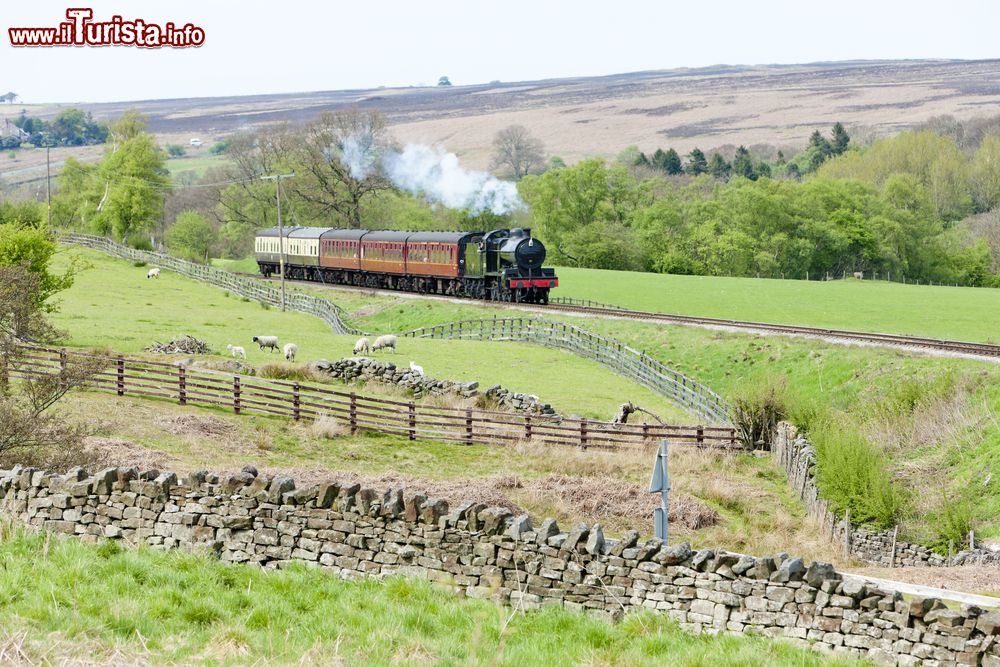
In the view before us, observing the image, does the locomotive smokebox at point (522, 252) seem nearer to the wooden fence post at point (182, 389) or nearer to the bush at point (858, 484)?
the wooden fence post at point (182, 389)

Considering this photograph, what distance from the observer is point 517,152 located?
184375mm

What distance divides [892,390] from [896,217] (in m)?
69.7

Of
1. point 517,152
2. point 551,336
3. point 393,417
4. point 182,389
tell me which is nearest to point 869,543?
point 393,417

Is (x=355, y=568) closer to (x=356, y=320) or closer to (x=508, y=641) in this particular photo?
(x=508, y=641)

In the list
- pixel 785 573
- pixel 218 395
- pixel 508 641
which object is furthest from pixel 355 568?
pixel 218 395

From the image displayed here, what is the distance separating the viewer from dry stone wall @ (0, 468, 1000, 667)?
10.7 m

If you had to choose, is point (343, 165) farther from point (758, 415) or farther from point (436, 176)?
point (758, 415)

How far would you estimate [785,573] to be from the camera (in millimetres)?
11141

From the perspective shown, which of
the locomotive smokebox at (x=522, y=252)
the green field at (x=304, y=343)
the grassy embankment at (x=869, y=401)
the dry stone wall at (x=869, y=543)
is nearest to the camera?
the dry stone wall at (x=869, y=543)

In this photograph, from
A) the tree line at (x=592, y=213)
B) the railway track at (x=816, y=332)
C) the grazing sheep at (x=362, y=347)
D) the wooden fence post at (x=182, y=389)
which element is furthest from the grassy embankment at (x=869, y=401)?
the tree line at (x=592, y=213)

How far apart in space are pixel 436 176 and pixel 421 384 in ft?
188

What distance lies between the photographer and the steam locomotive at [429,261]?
6147cm

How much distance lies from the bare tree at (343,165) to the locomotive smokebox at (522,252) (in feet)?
123

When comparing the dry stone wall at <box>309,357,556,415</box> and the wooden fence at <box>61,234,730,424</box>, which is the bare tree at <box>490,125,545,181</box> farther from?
the dry stone wall at <box>309,357,556,415</box>
